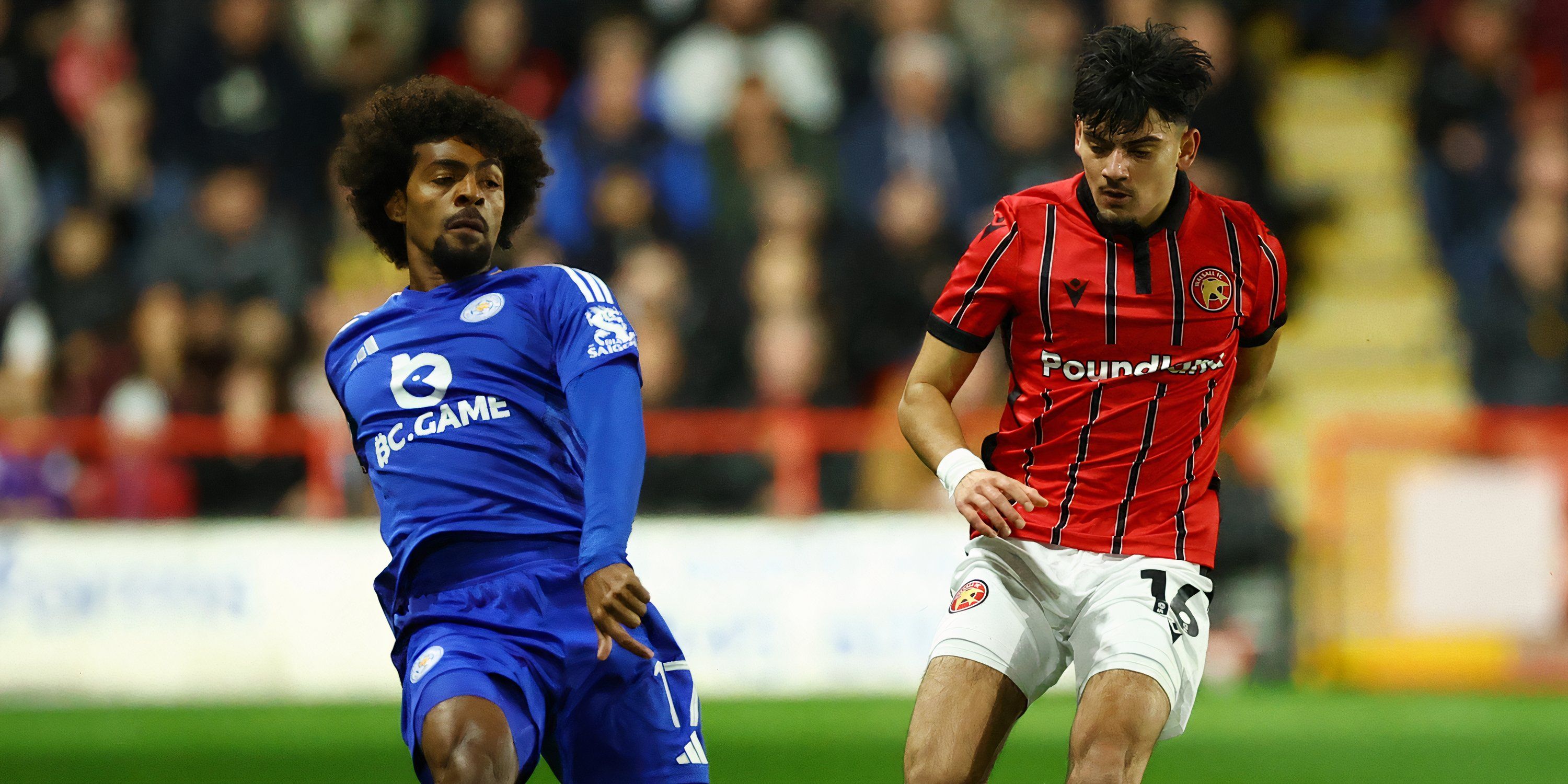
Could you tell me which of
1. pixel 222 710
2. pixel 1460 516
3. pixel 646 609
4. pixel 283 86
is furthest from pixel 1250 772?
pixel 283 86

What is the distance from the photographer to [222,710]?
34.1 ft

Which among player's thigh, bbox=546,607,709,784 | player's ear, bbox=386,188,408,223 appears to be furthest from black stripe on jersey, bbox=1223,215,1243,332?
player's ear, bbox=386,188,408,223

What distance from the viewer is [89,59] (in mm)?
13609

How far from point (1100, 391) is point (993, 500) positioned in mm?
526

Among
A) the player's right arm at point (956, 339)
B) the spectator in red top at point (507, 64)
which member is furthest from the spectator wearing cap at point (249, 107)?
the player's right arm at point (956, 339)

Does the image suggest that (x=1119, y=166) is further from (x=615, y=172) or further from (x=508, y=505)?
(x=615, y=172)

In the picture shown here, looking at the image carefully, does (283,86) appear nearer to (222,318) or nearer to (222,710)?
(222,318)

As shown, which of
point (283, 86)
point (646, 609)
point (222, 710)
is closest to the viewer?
point (646, 609)

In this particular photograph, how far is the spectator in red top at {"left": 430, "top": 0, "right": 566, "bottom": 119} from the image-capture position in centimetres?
1316

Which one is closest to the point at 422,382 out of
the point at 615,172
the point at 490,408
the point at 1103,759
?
the point at 490,408

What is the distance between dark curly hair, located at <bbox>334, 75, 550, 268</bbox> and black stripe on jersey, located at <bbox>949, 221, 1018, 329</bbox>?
1219 mm

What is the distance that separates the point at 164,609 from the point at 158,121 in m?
4.11

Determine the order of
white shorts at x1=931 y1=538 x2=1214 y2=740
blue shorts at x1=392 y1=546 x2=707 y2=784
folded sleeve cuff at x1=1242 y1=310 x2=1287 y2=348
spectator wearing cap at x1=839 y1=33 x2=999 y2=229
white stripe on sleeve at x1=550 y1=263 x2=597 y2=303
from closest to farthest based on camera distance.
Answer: blue shorts at x1=392 y1=546 x2=707 y2=784 → white stripe on sleeve at x1=550 y1=263 x2=597 y2=303 → white shorts at x1=931 y1=538 x2=1214 y2=740 → folded sleeve cuff at x1=1242 y1=310 x2=1287 y2=348 → spectator wearing cap at x1=839 y1=33 x2=999 y2=229

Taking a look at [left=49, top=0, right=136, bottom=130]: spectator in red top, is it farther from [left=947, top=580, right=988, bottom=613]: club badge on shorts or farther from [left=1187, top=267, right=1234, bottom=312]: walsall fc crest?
[left=1187, top=267, right=1234, bottom=312]: walsall fc crest
